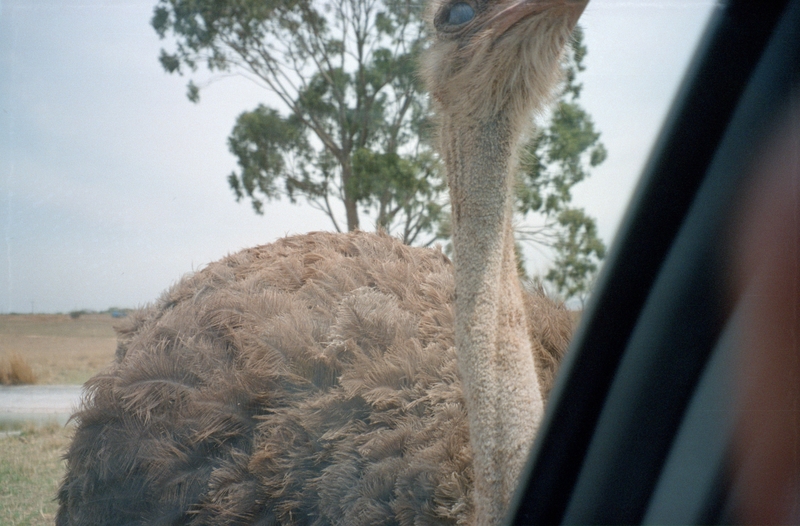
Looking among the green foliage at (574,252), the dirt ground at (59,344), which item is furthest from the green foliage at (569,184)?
the dirt ground at (59,344)

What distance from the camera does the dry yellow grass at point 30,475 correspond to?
10.6ft

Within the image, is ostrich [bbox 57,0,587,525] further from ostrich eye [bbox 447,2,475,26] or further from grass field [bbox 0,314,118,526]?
grass field [bbox 0,314,118,526]

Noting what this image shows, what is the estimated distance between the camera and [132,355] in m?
3.18

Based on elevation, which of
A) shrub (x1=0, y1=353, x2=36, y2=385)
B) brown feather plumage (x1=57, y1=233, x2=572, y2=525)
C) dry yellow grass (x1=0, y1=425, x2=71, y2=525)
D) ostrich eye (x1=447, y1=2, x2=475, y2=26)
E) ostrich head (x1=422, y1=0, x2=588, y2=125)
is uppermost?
ostrich eye (x1=447, y1=2, x2=475, y2=26)

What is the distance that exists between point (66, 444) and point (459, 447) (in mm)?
2379

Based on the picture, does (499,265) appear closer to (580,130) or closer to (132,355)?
(132,355)

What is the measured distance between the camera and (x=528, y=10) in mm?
1896

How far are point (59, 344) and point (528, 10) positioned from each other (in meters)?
3.18

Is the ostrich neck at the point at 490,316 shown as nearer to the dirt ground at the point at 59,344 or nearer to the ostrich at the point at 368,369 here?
the ostrich at the point at 368,369

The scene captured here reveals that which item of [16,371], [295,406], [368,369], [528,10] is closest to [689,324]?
[528,10]

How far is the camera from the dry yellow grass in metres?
3.23

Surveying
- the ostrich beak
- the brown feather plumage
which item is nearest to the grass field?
the brown feather plumage

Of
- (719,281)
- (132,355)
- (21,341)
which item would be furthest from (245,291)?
(719,281)

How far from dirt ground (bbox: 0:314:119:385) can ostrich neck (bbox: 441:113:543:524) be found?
7.69 feet
